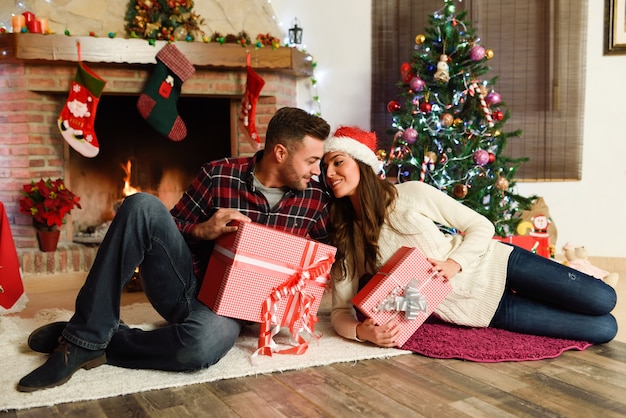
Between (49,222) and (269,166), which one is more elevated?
(269,166)

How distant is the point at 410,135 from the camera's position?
11.8 ft

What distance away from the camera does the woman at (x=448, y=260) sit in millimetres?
2369

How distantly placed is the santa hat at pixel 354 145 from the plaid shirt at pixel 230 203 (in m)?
0.20

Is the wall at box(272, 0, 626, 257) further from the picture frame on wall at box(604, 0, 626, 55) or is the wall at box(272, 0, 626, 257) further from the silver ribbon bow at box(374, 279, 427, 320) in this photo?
the silver ribbon bow at box(374, 279, 427, 320)

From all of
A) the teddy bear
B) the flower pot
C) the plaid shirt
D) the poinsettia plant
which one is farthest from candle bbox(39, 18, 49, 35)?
the teddy bear

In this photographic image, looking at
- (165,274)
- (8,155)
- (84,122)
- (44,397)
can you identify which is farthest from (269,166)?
(8,155)

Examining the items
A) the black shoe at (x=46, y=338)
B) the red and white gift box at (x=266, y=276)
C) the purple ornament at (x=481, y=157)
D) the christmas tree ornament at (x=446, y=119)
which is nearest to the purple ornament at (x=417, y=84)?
the christmas tree ornament at (x=446, y=119)

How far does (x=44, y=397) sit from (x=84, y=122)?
2159 millimetres

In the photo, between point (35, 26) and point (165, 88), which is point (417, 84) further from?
point (35, 26)

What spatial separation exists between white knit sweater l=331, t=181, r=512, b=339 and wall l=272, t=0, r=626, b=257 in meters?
2.08

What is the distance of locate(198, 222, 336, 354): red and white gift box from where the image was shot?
2.06m

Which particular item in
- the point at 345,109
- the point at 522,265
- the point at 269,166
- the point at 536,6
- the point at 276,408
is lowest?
the point at 276,408

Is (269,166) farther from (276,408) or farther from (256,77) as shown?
(256,77)

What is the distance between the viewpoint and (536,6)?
4.29 metres
